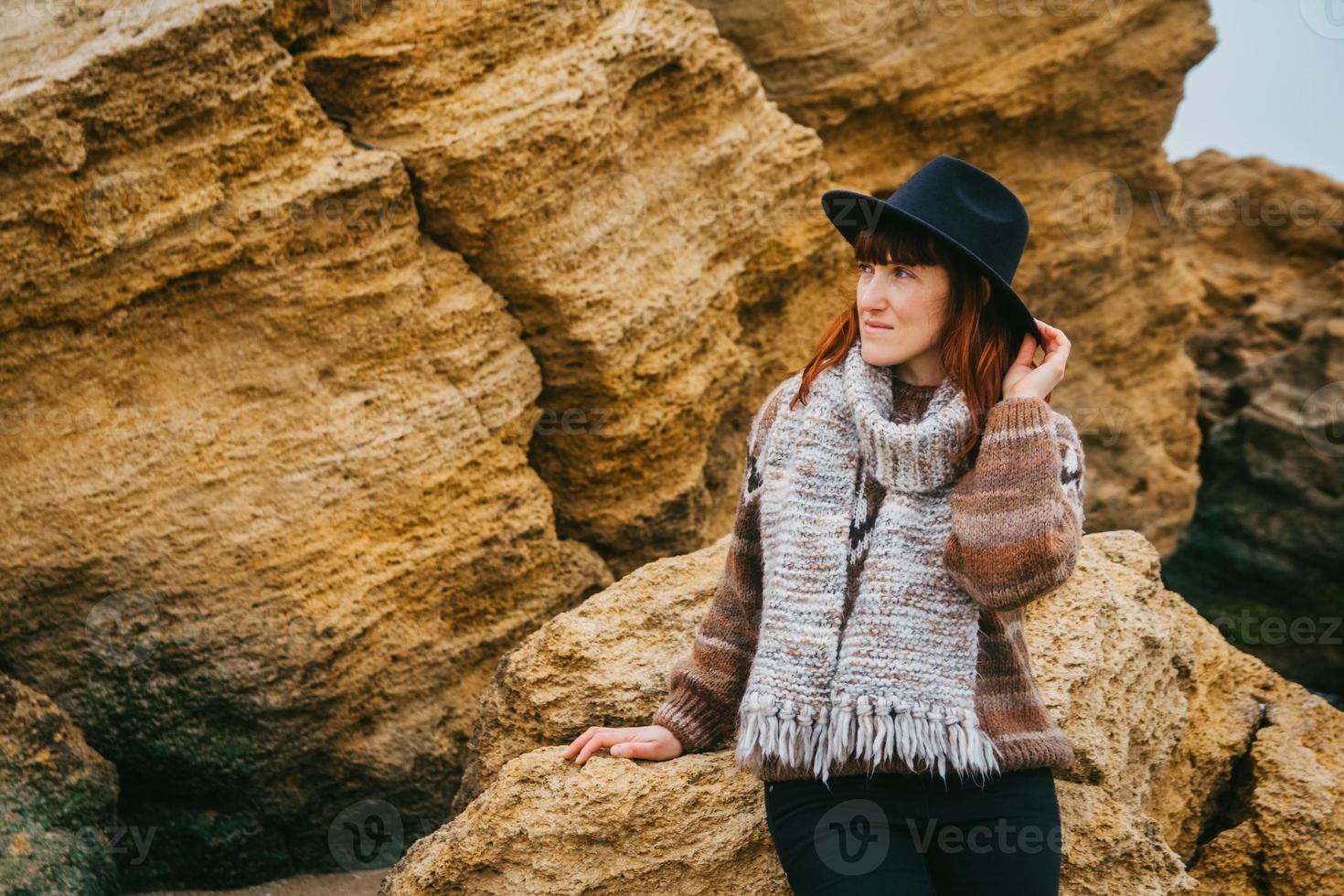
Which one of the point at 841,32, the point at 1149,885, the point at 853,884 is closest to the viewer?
the point at 853,884

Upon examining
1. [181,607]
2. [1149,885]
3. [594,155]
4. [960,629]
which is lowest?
[1149,885]

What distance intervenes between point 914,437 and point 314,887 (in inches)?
127

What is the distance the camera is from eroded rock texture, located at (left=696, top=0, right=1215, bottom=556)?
7277mm

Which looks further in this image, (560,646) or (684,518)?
(684,518)

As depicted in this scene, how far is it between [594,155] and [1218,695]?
3270mm

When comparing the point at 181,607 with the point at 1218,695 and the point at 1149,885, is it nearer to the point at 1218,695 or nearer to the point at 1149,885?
the point at 1149,885

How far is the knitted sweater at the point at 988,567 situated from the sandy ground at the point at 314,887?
6.87 ft

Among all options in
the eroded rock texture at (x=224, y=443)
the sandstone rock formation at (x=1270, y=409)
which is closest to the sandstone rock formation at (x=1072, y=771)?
the eroded rock texture at (x=224, y=443)

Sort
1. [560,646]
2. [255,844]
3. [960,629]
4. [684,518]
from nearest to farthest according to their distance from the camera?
[960,629] < [560,646] < [255,844] < [684,518]

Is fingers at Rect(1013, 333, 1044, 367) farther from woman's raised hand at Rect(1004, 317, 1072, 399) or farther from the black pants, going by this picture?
the black pants

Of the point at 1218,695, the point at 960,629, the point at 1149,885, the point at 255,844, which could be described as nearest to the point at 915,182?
the point at 960,629

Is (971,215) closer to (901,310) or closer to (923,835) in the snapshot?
(901,310)

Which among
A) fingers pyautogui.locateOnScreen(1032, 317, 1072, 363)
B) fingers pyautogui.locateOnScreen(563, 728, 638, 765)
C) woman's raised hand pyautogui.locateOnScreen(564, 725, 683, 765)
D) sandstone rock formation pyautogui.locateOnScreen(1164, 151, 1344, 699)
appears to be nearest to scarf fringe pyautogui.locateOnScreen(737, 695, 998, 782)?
woman's raised hand pyautogui.locateOnScreen(564, 725, 683, 765)

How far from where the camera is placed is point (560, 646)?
376 centimetres
